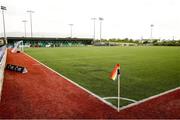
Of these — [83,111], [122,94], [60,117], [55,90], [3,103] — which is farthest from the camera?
[55,90]

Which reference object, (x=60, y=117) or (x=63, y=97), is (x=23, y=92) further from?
(x=60, y=117)

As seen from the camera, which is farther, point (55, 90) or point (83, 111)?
point (55, 90)

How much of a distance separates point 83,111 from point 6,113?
2.19m

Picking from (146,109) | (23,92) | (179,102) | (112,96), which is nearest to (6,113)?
(23,92)

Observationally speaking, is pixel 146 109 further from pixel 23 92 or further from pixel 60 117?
pixel 23 92

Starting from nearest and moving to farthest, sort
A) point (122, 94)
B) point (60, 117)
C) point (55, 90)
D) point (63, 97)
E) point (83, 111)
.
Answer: point (60, 117) → point (83, 111) → point (63, 97) → point (122, 94) → point (55, 90)

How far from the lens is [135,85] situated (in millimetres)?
8664

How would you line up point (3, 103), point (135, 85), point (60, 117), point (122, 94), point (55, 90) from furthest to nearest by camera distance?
1. point (135, 85)
2. point (55, 90)
3. point (122, 94)
4. point (3, 103)
5. point (60, 117)

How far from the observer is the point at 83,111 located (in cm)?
551

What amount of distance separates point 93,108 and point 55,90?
100 inches

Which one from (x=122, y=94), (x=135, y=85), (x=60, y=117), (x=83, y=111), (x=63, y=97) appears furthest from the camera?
(x=135, y=85)

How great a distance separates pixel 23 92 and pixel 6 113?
2.15 metres

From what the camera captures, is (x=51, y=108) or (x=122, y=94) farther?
(x=122, y=94)

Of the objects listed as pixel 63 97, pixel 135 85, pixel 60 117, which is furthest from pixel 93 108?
pixel 135 85
